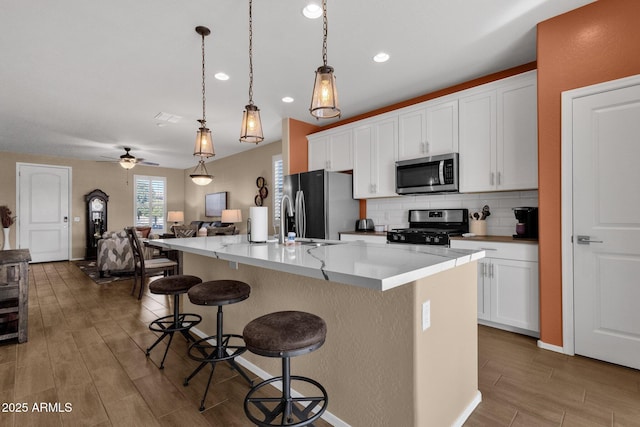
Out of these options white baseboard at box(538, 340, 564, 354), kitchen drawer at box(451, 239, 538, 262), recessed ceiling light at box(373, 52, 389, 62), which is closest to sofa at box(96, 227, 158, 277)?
recessed ceiling light at box(373, 52, 389, 62)

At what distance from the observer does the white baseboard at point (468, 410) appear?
162 cm

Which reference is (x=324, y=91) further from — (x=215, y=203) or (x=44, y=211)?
(x=44, y=211)

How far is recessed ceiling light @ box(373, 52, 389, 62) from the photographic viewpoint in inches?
117

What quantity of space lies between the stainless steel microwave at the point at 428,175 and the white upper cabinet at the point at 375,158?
19 cm

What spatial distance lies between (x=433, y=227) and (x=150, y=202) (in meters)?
8.17

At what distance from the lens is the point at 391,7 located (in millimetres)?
2311

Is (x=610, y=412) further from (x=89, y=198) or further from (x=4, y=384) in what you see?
(x=89, y=198)

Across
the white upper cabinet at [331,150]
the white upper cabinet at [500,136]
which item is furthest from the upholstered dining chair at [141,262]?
the white upper cabinet at [500,136]

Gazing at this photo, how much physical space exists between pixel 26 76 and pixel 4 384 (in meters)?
3.03

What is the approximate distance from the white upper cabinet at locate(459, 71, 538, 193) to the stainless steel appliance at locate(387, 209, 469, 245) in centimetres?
44

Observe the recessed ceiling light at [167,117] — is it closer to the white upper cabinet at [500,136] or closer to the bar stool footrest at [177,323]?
the bar stool footrest at [177,323]

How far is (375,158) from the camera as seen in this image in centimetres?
416

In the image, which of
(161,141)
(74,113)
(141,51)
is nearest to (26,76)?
(74,113)

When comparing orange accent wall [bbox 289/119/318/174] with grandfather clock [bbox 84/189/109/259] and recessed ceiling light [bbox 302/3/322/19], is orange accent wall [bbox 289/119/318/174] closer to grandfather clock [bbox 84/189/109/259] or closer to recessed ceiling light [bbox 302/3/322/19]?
recessed ceiling light [bbox 302/3/322/19]
